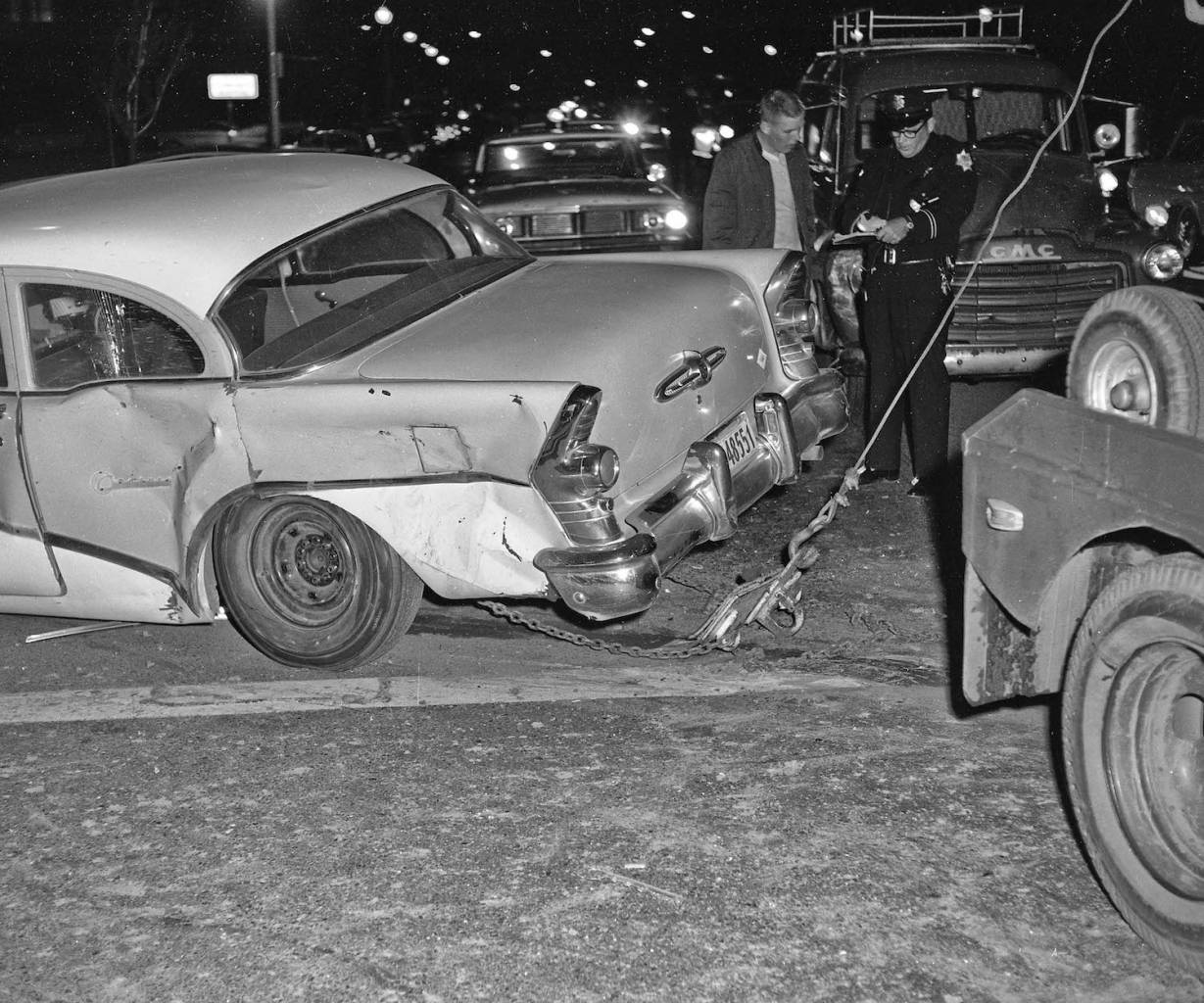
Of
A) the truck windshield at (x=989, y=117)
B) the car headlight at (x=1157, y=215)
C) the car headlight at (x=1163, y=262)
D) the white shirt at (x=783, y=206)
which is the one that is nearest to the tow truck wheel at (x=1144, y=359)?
the white shirt at (x=783, y=206)

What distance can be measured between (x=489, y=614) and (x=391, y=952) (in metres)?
2.49

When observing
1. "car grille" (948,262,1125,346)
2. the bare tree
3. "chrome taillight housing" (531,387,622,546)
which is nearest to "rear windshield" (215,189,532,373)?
"chrome taillight housing" (531,387,622,546)

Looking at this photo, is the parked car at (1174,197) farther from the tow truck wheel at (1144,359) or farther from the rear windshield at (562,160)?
the tow truck wheel at (1144,359)

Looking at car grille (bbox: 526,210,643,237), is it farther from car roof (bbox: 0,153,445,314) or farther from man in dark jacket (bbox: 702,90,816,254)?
car roof (bbox: 0,153,445,314)

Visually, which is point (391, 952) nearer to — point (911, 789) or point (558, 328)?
point (911, 789)

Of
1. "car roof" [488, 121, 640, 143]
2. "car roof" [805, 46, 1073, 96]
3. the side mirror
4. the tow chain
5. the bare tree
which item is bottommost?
the tow chain

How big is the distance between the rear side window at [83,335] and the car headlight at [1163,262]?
5558 millimetres

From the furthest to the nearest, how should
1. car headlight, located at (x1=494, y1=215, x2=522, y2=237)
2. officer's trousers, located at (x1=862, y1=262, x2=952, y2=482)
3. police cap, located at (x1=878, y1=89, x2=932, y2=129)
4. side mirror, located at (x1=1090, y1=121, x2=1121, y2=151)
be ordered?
car headlight, located at (x1=494, y1=215, x2=522, y2=237) < side mirror, located at (x1=1090, y1=121, x2=1121, y2=151) < officer's trousers, located at (x1=862, y1=262, x2=952, y2=482) < police cap, located at (x1=878, y1=89, x2=932, y2=129)

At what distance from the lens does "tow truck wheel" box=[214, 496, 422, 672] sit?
4.78 meters

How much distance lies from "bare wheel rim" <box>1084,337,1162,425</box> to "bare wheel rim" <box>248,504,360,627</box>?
245cm

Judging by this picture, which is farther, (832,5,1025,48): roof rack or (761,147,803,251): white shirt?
(832,5,1025,48): roof rack

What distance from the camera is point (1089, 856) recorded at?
10.6 feet

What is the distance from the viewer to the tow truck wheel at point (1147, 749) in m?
2.84

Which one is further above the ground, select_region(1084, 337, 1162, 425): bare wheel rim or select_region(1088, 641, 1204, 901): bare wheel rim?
select_region(1084, 337, 1162, 425): bare wheel rim
